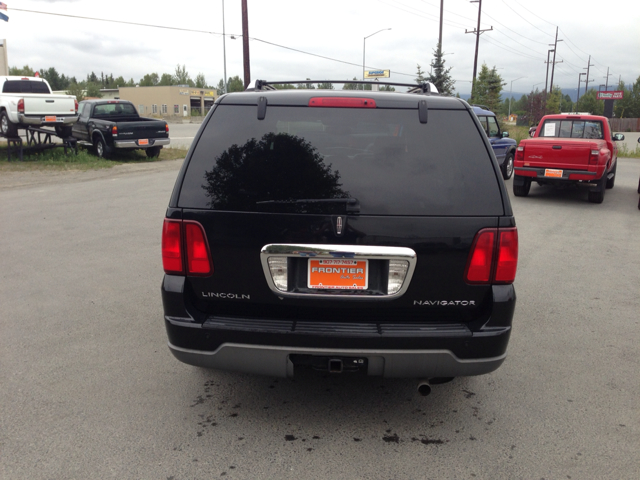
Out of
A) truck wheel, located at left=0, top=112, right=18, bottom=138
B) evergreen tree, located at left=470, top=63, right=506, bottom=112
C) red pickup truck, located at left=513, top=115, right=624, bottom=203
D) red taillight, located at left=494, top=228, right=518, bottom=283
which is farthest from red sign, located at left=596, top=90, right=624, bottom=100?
red taillight, located at left=494, top=228, right=518, bottom=283

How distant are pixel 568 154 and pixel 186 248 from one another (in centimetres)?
1084

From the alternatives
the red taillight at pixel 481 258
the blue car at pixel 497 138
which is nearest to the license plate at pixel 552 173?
the blue car at pixel 497 138

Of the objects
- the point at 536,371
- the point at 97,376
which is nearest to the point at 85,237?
the point at 97,376

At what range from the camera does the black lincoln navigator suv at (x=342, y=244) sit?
2.86 meters

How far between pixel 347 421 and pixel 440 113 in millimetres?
1861

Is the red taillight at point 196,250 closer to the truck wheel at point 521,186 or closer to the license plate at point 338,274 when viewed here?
the license plate at point 338,274

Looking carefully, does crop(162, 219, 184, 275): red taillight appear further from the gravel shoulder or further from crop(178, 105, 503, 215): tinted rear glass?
the gravel shoulder

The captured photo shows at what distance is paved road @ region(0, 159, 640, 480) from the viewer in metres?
2.87

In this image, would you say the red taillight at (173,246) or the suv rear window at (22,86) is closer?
the red taillight at (173,246)

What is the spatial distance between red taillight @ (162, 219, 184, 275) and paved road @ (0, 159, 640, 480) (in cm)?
96

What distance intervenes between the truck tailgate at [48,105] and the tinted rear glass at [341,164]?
17.3 meters

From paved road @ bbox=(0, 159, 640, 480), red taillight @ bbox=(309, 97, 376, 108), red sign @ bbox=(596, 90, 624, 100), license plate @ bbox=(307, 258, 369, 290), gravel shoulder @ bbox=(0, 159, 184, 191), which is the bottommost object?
paved road @ bbox=(0, 159, 640, 480)

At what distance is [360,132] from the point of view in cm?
302

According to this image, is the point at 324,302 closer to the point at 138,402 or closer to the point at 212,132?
the point at 212,132
